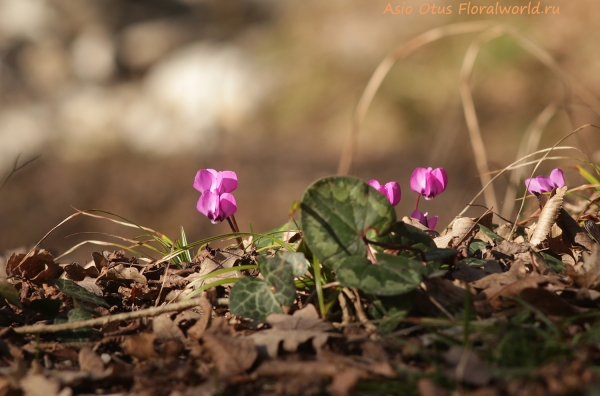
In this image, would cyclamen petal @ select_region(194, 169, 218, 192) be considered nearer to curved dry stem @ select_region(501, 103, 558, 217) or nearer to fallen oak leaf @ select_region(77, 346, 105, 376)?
fallen oak leaf @ select_region(77, 346, 105, 376)

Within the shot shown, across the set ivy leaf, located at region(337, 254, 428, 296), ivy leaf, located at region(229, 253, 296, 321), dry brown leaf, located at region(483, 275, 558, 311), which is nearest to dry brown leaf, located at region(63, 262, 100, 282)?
ivy leaf, located at region(229, 253, 296, 321)

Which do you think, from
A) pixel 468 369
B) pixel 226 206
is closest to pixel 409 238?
pixel 468 369

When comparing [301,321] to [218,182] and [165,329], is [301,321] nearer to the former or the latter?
[165,329]

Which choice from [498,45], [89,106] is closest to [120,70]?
[89,106]

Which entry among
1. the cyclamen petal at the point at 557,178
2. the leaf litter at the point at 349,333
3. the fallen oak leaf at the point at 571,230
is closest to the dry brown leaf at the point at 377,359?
the leaf litter at the point at 349,333

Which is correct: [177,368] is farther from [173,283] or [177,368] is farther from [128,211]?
[128,211]

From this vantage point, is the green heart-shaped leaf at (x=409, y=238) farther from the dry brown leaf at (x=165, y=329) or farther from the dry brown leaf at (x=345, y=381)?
the dry brown leaf at (x=165, y=329)
